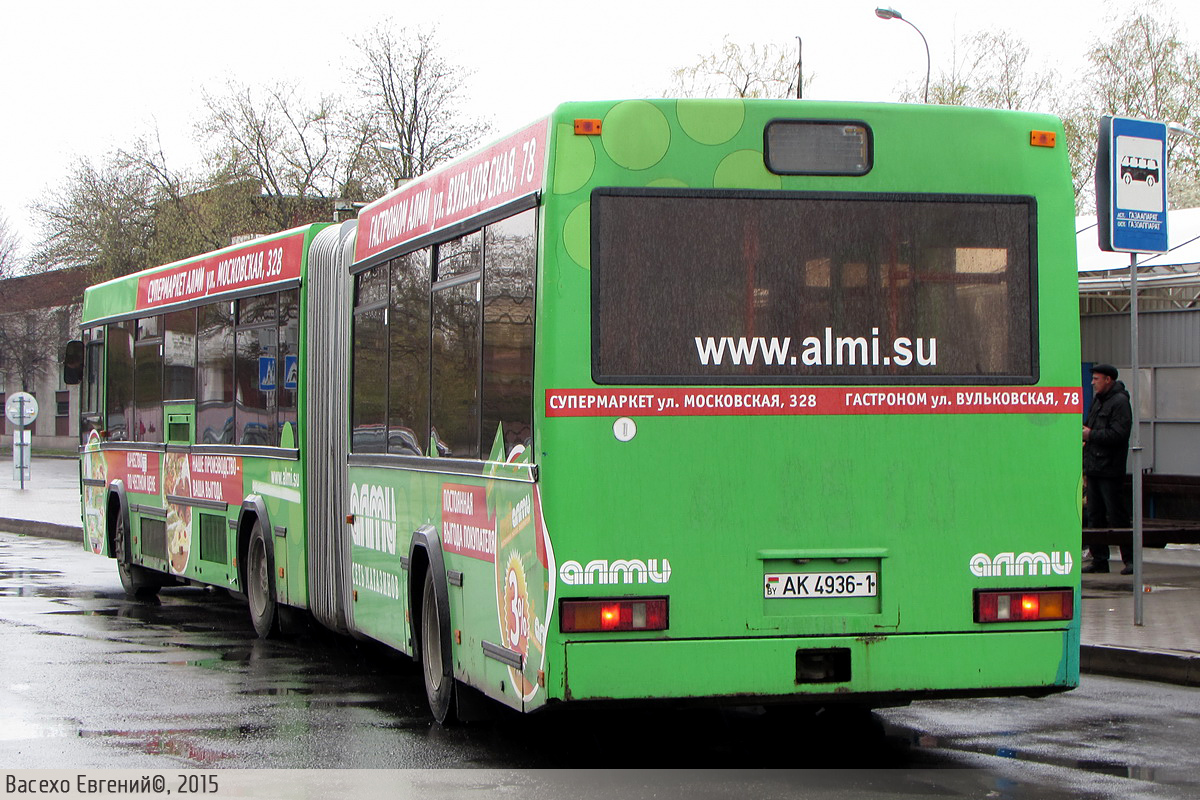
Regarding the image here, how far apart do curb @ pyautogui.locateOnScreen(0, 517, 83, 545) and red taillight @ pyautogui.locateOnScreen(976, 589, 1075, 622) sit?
65.6 ft

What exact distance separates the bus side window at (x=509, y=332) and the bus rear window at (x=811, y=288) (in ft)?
1.26

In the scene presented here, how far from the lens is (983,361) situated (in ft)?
23.7

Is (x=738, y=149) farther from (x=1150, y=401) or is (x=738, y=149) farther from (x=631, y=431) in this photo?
(x=1150, y=401)

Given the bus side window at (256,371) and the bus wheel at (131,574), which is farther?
the bus wheel at (131,574)

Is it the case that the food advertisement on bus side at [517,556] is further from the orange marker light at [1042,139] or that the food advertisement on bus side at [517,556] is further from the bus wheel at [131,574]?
the bus wheel at [131,574]

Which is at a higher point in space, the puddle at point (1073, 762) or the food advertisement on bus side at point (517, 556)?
the food advertisement on bus side at point (517, 556)

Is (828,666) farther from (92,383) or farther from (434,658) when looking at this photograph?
(92,383)

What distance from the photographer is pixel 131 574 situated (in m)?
16.4

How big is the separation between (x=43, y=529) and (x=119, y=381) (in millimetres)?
11156

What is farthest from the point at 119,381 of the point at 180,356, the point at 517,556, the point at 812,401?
the point at 812,401

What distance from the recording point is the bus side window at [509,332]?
7086 millimetres

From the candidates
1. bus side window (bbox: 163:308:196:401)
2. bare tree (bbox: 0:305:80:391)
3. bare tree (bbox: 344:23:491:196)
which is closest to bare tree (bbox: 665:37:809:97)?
bare tree (bbox: 344:23:491:196)

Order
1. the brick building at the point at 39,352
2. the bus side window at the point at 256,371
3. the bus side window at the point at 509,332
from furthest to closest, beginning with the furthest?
the brick building at the point at 39,352 < the bus side window at the point at 256,371 < the bus side window at the point at 509,332

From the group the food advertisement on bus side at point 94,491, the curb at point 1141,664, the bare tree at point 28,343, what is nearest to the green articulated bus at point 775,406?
the curb at point 1141,664
